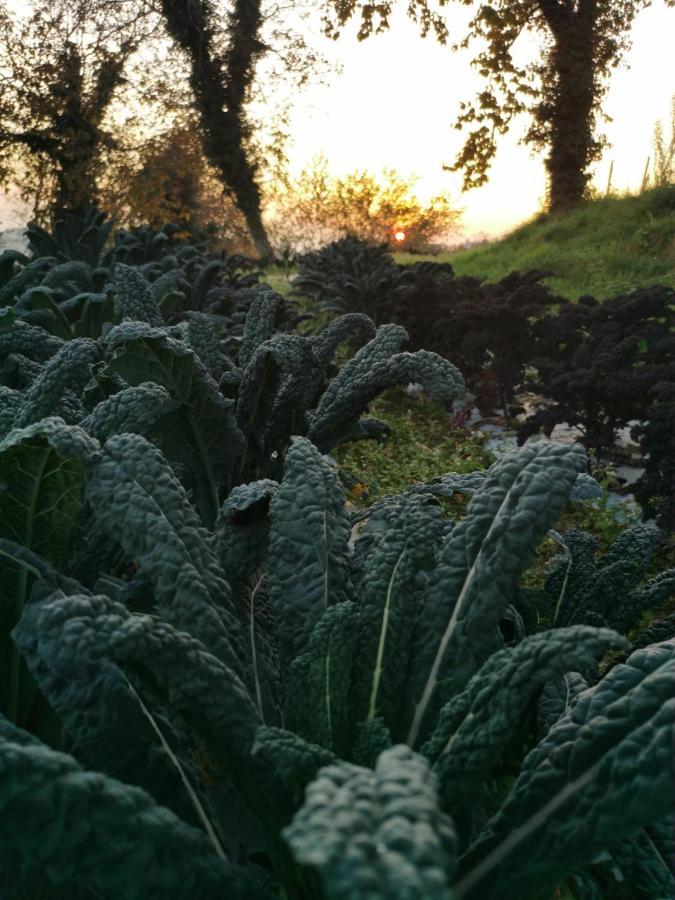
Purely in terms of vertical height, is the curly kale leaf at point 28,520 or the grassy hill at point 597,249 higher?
the grassy hill at point 597,249

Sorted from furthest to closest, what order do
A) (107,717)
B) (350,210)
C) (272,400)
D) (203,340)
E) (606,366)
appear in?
(350,210)
(606,366)
(203,340)
(272,400)
(107,717)

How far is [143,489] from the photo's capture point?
43.2 inches

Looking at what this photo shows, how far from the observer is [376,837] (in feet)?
1.63

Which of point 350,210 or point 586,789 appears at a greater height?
point 350,210

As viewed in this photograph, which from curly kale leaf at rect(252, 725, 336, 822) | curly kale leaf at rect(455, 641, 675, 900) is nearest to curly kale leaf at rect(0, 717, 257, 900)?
curly kale leaf at rect(252, 725, 336, 822)

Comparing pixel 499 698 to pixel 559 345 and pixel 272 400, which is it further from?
pixel 559 345

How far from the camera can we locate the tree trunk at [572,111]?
13.1m

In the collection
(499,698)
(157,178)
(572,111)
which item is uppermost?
(572,111)

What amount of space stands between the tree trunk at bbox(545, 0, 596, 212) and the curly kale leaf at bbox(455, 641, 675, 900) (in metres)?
14.5

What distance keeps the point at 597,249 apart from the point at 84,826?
12.5m

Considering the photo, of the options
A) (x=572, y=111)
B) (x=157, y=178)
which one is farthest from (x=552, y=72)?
(x=157, y=178)

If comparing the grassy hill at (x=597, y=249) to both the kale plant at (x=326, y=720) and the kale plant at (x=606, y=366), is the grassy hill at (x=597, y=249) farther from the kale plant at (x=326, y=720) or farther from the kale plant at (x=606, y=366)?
the kale plant at (x=326, y=720)

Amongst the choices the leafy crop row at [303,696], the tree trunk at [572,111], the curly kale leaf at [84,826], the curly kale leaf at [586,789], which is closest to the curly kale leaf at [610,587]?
the leafy crop row at [303,696]

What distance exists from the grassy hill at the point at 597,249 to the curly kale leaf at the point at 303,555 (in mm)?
9192
